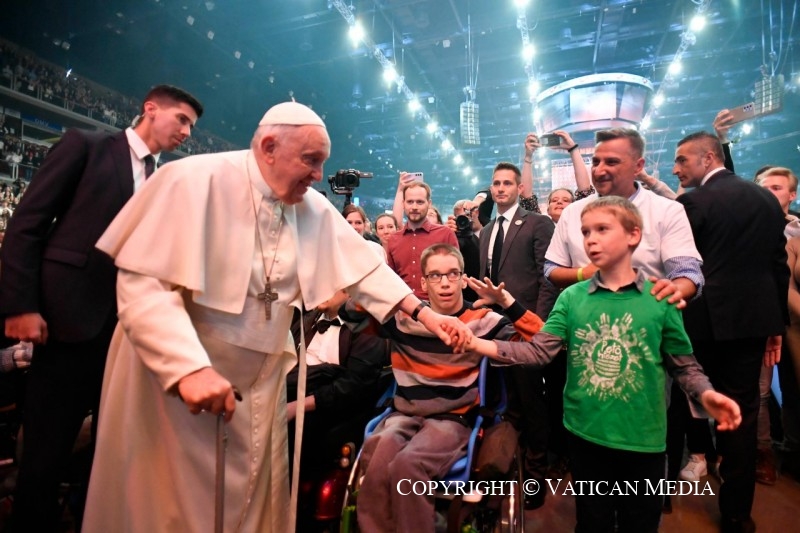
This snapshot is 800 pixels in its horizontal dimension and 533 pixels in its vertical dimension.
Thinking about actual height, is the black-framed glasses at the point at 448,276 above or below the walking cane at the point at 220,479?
above

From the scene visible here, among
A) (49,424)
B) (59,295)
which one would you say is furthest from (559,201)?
(49,424)

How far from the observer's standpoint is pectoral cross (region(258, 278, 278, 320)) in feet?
5.47

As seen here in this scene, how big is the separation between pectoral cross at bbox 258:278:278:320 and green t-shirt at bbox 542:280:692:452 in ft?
4.58

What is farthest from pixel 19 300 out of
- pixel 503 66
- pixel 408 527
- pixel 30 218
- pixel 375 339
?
pixel 503 66

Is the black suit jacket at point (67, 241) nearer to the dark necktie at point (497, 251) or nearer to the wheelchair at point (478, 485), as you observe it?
the wheelchair at point (478, 485)

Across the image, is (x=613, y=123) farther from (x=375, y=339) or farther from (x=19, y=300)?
(x=19, y=300)

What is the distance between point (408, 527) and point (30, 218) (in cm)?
216

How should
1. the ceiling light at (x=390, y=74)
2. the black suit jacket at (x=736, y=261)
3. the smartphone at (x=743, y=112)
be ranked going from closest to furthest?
1. the black suit jacket at (x=736, y=261)
2. the smartphone at (x=743, y=112)
3. the ceiling light at (x=390, y=74)

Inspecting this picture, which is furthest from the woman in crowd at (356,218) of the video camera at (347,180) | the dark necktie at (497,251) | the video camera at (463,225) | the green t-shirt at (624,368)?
the green t-shirt at (624,368)

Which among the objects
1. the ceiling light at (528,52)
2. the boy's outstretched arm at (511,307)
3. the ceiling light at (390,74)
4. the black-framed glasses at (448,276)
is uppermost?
the ceiling light at (528,52)

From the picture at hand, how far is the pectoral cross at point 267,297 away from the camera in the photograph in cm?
167

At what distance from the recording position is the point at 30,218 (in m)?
1.88

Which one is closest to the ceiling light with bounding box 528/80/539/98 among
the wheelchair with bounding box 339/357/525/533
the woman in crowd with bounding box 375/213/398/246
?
the woman in crowd with bounding box 375/213/398/246

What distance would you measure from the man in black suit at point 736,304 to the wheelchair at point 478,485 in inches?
50.0
